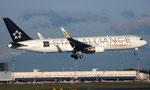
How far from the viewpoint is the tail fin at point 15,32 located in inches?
3425

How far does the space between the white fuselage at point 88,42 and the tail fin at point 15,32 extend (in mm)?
2382

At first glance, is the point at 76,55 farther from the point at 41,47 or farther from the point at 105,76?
the point at 105,76

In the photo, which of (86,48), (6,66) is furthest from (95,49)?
(6,66)

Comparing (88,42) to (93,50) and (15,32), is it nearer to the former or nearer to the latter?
(93,50)

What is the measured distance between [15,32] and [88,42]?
2044 cm

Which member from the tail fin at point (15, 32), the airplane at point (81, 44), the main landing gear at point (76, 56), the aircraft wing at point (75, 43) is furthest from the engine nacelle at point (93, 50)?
the tail fin at point (15, 32)

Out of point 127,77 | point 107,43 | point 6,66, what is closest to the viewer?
point 107,43

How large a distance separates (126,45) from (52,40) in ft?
63.3

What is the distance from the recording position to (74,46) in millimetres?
84625

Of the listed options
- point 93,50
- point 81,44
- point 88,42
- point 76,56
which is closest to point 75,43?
point 81,44

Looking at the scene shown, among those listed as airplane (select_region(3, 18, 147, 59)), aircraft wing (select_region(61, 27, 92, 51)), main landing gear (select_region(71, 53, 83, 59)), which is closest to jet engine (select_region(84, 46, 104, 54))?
airplane (select_region(3, 18, 147, 59))

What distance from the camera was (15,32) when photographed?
8788 cm

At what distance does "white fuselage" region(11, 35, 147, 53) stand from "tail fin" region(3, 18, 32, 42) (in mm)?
2382

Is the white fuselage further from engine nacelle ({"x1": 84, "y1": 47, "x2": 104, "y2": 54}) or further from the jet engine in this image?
engine nacelle ({"x1": 84, "y1": 47, "x2": 104, "y2": 54})
